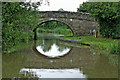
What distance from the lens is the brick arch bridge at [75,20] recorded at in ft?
63.9

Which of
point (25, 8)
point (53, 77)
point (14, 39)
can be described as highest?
point (25, 8)

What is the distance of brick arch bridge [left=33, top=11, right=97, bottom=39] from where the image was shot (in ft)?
63.9

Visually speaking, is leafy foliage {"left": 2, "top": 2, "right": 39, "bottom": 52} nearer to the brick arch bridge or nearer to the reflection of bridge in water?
the reflection of bridge in water

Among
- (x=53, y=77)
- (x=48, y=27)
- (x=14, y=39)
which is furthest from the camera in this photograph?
(x=48, y=27)

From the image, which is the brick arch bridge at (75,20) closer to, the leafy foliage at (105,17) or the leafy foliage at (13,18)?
the leafy foliage at (105,17)

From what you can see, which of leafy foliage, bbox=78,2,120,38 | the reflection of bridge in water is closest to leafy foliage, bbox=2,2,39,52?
the reflection of bridge in water

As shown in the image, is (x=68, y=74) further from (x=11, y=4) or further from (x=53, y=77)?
(x=11, y=4)

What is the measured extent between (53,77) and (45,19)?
1481cm

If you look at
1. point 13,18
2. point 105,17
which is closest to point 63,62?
point 13,18

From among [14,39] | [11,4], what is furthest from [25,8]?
[14,39]

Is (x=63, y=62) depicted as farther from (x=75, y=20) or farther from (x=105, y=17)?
(x=75, y=20)

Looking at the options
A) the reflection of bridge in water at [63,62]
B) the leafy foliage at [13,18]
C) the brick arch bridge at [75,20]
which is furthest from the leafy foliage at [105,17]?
the leafy foliage at [13,18]

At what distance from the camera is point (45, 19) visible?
19.5 metres

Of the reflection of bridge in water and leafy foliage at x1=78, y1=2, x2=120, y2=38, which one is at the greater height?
leafy foliage at x1=78, y1=2, x2=120, y2=38
